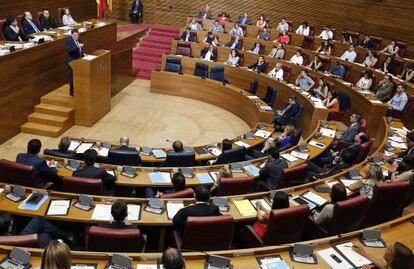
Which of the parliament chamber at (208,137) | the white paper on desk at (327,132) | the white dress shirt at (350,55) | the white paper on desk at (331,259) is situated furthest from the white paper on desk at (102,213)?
the white dress shirt at (350,55)

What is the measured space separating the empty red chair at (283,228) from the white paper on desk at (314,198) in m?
0.60

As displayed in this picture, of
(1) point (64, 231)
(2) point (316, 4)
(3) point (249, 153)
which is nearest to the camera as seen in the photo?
(1) point (64, 231)

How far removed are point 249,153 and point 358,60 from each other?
6.47m

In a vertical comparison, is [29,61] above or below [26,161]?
above

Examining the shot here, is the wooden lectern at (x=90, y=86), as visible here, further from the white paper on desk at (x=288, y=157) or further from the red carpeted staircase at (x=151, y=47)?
the white paper on desk at (x=288, y=157)

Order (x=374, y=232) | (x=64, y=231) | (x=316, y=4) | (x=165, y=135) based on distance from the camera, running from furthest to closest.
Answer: (x=316, y=4) → (x=165, y=135) → (x=64, y=231) → (x=374, y=232)

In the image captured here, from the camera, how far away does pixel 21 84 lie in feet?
25.8

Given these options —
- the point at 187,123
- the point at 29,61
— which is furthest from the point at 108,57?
the point at 187,123

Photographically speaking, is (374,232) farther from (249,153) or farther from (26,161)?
(26,161)

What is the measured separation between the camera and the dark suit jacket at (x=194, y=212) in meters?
3.91

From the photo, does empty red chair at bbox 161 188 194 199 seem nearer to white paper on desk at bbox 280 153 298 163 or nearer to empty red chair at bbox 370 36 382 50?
white paper on desk at bbox 280 153 298 163

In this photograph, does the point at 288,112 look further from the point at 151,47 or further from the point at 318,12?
the point at 318,12

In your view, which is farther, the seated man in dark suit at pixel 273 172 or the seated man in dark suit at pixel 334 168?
the seated man in dark suit at pixel 334 168

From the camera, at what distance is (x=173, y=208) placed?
4.33 meters
